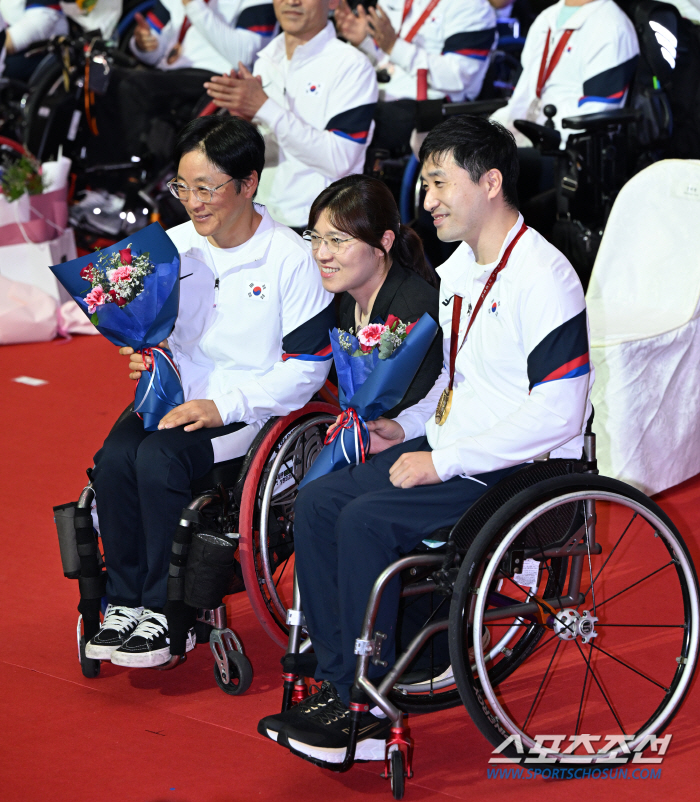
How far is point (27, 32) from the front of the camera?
666 centimetres

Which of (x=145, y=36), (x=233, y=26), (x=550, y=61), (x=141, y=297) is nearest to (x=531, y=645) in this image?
(x=141, y=297)

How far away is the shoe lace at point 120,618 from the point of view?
7.43ft

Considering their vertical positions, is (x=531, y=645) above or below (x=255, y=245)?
below

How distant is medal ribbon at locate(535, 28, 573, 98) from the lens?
14.0ft

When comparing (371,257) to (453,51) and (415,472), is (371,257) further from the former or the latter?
(453,51)

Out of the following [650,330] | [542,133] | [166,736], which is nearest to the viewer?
[166,736]

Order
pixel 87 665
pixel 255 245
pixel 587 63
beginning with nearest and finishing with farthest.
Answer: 1. pixel 87 665
2. pixel 255 245
3. pixel 587 63

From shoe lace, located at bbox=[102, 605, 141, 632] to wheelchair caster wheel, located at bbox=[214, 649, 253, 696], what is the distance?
0.69ft

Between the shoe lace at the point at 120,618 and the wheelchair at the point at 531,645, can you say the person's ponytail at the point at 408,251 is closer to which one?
the wheelchair at the point at 531,645

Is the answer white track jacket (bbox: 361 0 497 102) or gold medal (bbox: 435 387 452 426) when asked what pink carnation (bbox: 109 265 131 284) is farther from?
white track jacket (bbox: 361 0 497 102)

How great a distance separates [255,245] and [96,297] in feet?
1.28

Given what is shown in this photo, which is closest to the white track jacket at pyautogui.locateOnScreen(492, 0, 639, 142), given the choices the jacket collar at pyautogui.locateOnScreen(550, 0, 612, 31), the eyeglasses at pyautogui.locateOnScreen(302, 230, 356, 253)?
the jacket collar at pyautogui.locateOnScreen(550, 0, 612, 31)

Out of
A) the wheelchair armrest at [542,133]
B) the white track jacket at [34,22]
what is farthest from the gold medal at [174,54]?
the wheelchair armrest at [542,133]

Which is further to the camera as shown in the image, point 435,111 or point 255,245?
point 435,111
